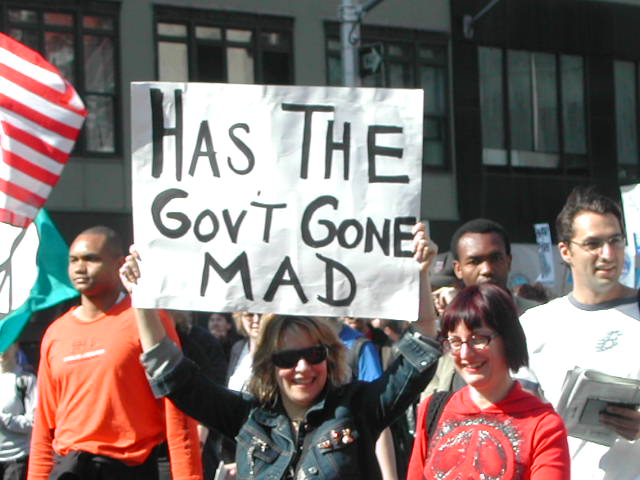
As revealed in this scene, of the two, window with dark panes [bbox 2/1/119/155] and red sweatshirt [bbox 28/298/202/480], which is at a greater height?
window with dark panes [bbox 2/1/119/155]

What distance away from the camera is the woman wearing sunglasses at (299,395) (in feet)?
13.4

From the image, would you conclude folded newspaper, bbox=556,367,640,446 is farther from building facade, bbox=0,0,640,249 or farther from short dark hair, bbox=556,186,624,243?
building facade, bbox=0,0,640,249

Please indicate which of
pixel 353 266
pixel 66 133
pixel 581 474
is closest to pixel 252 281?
pixel 353 266

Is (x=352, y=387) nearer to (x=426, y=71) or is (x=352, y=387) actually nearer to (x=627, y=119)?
(x=426, y=71)

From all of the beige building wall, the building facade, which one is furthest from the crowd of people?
the beige building wall

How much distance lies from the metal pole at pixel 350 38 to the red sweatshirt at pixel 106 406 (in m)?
12.1

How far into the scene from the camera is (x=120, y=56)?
62.2 feet

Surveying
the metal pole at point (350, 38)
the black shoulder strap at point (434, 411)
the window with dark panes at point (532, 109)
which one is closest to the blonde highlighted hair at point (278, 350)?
the black shoulder strap at point (434, 411)

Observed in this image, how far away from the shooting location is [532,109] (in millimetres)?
23516

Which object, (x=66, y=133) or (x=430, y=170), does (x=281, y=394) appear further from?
(x=430, y=170)

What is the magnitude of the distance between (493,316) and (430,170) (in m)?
18.3

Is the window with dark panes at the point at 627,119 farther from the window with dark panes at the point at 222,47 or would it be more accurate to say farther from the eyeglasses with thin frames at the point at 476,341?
the eyeglasses with thin frames at the point at 476,341

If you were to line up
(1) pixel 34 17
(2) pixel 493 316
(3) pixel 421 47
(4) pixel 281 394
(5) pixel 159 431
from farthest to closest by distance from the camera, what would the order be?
(3) pixel 421 47, (1) pixel 34 17, (5) pixel 159 431, (4) pixel 281 394, (2) pixel 493 316

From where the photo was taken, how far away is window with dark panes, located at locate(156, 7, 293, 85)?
1947 centimetres
